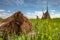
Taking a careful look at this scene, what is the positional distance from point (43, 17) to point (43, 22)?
0.08 metres

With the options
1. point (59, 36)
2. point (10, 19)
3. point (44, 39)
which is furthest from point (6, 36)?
point (59, 36)

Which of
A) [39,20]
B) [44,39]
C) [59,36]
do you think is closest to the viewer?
[44,39]

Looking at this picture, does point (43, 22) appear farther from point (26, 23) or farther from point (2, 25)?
point (2, 25)

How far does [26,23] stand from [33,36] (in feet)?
1.27

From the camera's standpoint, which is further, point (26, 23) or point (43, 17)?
point (43, 17)

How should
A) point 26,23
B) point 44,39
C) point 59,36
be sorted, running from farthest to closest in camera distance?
point 26,23
point 59,36
point 44,39

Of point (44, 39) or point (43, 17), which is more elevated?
point (43, 17)

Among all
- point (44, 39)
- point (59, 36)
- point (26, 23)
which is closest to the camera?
point (44, 39)

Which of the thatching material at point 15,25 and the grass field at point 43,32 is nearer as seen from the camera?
the grass field at point 43,32

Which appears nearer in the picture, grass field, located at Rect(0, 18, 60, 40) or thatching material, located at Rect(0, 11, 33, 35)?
grass field, located at Rect(0, 18, 60, 40)

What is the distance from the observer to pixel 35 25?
2.72m

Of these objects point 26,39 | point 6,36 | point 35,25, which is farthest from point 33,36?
point 35,25

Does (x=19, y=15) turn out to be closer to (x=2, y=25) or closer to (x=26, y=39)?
(x=2, y=25)

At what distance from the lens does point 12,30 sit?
2.40 meters
